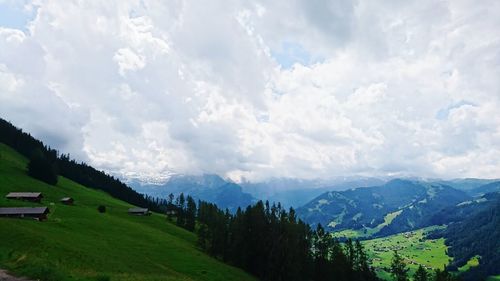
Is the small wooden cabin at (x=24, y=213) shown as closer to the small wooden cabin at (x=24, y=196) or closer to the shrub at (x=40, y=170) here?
the small wooden cabin at (x=24, y=196)

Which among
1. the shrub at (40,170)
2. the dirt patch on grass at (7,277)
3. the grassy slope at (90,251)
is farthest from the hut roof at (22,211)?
the shrub at (40,170)

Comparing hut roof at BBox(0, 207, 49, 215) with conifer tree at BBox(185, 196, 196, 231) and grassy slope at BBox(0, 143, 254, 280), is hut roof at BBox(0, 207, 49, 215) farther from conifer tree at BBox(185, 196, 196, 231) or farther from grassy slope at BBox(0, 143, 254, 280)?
conifer tree at BBox(185, 196, 196, 231)

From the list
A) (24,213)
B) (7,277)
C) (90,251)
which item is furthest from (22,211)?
(7,277)

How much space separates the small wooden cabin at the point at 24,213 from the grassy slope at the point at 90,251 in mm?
3870

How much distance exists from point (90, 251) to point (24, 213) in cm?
4382

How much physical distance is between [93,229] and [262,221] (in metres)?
48.5

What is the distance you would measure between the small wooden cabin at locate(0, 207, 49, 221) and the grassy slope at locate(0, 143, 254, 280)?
12.7 ft

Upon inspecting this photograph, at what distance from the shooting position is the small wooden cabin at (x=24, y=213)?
100875 mm

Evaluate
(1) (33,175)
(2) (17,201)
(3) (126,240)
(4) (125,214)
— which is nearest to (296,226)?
(3) (126,240)

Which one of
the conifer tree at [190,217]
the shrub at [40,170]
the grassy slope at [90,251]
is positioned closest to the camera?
the grassy slope at [90,251]

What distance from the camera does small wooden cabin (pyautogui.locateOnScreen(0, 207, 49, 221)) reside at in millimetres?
100875

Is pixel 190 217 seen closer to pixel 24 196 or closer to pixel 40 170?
pixel 40 170

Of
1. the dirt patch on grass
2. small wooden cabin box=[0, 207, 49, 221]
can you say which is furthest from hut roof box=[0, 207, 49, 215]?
the dirt patch on grass

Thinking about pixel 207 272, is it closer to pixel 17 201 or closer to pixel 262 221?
pixel 262 221
